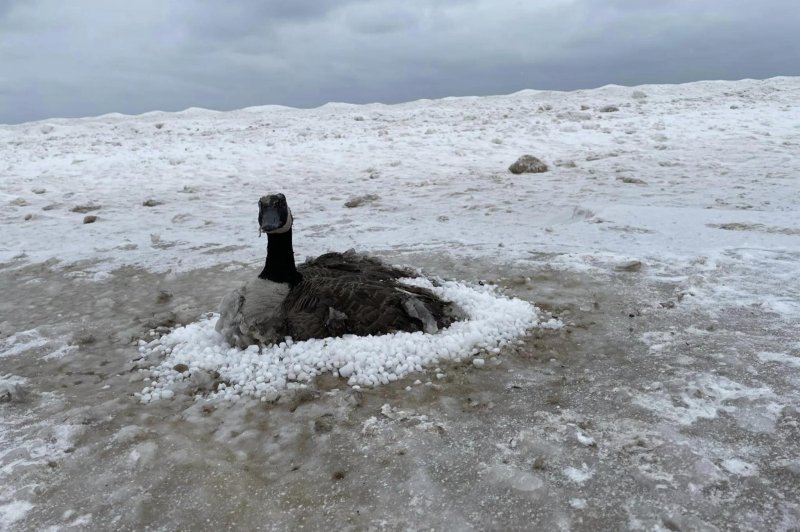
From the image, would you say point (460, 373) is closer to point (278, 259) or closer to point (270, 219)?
point (278, 259)

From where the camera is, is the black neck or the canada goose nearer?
the canada goose

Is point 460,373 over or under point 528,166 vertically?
under

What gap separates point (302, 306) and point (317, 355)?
57cm

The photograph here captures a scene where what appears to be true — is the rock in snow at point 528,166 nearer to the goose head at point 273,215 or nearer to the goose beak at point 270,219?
the goose head at point 273,215

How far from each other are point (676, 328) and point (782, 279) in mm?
1848

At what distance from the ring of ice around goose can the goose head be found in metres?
0.99

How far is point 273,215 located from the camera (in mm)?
4922

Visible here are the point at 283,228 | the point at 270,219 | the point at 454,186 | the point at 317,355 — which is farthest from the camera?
the point at 454,186

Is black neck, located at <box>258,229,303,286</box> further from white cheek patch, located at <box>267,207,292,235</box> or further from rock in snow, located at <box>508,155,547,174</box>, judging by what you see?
rock in snow, located at <box>508,155,547,174</box>

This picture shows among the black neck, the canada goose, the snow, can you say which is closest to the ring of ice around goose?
the canada goose

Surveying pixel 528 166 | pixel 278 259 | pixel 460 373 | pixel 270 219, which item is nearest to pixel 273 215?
pixel 270 219

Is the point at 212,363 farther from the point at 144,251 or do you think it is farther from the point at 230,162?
the point at 230,162

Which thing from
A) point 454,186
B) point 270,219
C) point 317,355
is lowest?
point 317,355

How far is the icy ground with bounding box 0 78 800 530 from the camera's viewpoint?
9.64 ft
